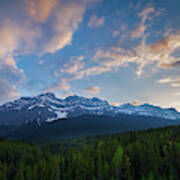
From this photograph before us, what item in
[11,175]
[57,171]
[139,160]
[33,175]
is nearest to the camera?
[139,160]

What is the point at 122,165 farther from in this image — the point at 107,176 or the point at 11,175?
the point at 11,175

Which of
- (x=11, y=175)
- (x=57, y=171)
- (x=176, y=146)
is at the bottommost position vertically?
(x=11, y=175)

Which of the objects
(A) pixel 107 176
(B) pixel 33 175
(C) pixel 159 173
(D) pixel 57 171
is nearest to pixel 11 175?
(B) pixel 33 175

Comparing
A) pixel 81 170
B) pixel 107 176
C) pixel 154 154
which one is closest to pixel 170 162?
pixel 154 154

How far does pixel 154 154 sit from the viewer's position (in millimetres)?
27016

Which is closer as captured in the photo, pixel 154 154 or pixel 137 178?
pixel 137 178

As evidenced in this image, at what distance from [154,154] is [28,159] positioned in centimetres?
7693

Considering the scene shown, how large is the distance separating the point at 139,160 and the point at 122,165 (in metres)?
10.5

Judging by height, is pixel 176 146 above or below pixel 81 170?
above

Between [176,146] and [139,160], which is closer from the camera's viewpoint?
[176,146]

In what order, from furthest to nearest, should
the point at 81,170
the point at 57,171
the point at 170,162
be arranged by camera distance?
the point at 57,171 → the point at 81,170 → the point at 170,162

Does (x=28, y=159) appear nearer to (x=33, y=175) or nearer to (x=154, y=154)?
(x=33, y=175)

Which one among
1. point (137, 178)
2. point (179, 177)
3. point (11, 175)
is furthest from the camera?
point (11, 175)

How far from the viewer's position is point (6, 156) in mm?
99875
